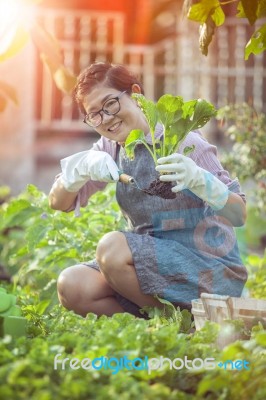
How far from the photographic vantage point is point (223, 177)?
2.95 metres

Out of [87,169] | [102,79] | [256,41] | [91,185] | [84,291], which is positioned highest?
[256,41]

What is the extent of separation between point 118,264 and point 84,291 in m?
0.18

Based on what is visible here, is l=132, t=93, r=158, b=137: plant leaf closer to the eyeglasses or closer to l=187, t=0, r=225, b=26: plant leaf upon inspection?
the eyeglasses

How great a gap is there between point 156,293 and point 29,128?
6112mm

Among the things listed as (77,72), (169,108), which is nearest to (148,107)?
(169,108)

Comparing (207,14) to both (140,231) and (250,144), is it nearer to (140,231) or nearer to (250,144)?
(140,231)

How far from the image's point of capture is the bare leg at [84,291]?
301 cm

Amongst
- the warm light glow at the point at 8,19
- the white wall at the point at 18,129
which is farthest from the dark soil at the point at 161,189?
the white wall at the point at 18,129

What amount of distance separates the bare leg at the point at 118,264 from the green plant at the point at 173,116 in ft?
1.01

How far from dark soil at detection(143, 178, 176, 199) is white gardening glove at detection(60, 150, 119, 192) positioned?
0.44 ft

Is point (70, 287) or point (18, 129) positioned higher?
point (70, 287)

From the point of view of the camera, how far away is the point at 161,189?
9.14 ft

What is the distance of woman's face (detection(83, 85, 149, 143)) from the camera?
2.96 m

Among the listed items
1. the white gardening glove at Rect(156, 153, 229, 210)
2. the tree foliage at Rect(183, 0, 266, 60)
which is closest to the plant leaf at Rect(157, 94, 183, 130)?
the white gardening glove at Rect(156, 153, 229, 210)
